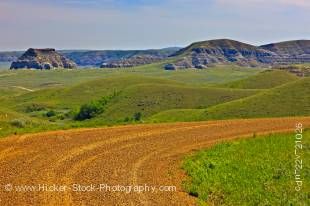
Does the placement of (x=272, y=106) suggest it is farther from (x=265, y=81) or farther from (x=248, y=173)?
(x=265, y=81)

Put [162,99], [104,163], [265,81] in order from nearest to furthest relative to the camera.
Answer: [104,163], [162,99], [265,81]

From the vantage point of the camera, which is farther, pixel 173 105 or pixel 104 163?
pixel 173 105

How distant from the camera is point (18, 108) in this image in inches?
7441

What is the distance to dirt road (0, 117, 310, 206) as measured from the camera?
Result: 1820cm

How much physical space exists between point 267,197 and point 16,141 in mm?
15007

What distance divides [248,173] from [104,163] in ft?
21.3

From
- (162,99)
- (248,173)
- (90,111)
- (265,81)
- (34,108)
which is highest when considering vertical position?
(248,173)

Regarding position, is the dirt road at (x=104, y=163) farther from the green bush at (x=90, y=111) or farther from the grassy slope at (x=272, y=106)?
the green bush at (x=90, y=111)

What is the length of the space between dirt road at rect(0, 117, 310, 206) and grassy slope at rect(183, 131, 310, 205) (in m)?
0.90

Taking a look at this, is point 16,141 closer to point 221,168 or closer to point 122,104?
point 221,168

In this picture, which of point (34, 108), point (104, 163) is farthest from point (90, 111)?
point (104, 163)

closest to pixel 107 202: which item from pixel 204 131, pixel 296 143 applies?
pixel 296 143

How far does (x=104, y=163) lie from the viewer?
77.2 feet

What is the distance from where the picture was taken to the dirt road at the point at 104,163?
1820cm
